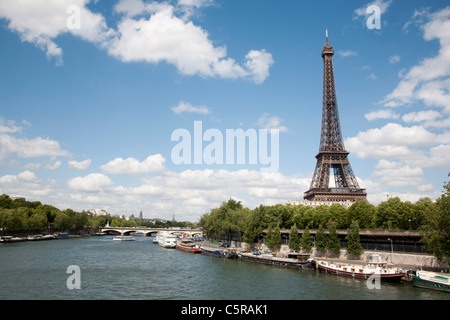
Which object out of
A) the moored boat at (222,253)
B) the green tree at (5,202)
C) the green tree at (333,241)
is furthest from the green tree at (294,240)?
the green tree at (5,202)

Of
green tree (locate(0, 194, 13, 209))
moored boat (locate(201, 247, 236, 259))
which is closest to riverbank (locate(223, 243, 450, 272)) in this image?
moored boat (locate(201, 247, 236, 259))

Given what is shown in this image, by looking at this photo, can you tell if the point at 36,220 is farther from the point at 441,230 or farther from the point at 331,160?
the point at 441,230

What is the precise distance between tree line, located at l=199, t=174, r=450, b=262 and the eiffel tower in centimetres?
2521

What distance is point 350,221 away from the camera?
222 ft

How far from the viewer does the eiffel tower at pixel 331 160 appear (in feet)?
339

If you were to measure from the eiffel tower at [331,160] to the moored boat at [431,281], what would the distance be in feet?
202

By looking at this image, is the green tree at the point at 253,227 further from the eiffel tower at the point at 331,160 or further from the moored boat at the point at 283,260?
the eiffel tower at the point at 331,160

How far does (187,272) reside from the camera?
4969 cm

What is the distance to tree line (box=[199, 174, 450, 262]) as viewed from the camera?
43625 mm

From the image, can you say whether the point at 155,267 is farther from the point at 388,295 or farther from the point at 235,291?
the point at 388,295

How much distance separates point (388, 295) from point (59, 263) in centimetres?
4854

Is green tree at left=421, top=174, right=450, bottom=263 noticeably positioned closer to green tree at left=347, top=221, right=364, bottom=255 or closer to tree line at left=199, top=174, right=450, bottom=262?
tree line at left=199, top=174, right=450, bottom=262

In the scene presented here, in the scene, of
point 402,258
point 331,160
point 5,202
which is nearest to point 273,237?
point 402,258
